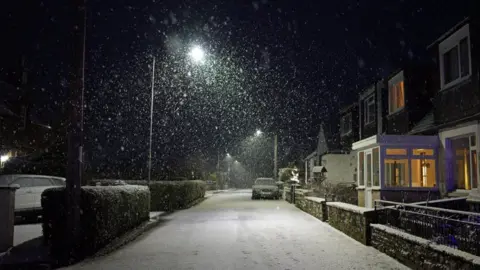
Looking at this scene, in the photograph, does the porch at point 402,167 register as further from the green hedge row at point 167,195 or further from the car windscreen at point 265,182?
the car windscreen at point 265,182

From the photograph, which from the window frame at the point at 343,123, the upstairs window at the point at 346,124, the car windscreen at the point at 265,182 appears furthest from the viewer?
the car windscreen at the point at 265,182

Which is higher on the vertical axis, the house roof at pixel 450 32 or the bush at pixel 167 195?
the house roof at pixel 450 32

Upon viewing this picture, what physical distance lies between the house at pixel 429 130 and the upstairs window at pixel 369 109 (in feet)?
2.86

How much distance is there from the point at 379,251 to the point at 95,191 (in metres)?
6.58

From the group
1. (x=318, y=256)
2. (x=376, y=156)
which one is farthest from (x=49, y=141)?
(x=318, y=256)

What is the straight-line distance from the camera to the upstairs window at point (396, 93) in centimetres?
2072

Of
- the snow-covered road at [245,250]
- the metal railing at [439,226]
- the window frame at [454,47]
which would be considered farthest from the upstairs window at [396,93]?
the metal railing at [439,226]

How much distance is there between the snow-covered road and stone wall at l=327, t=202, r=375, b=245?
0.75ft

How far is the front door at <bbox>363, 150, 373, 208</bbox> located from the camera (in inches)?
817

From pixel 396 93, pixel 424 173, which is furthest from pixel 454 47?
pixel 424 173

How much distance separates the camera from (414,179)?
21078mm

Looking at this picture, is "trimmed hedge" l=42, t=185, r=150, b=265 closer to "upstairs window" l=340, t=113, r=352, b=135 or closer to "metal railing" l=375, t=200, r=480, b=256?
"metal railing" l=375, t=200, r=480, b=256

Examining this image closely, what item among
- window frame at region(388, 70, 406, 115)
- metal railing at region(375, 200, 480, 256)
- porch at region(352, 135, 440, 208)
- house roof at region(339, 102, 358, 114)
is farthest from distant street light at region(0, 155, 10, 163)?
metal railing at region(375, 200, 480, 256)

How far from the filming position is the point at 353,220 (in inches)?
512
